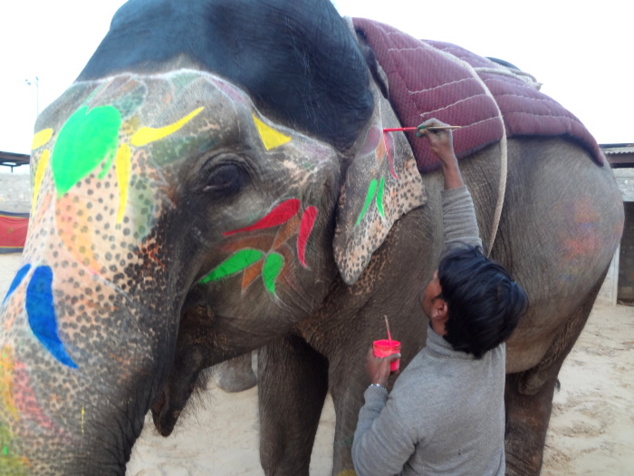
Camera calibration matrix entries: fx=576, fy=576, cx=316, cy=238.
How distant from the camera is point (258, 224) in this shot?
1198mm

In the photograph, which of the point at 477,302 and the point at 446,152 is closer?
the point at 477,302

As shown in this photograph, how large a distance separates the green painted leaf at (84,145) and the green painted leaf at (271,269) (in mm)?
416

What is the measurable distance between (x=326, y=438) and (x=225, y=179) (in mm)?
2563

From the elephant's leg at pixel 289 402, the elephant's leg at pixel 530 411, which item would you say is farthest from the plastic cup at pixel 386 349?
the elephant's leg at pixel 530 411

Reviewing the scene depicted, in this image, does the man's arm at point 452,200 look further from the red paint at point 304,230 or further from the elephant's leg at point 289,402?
the elephant's leg at point 289,402

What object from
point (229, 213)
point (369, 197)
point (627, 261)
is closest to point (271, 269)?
point (229, 213)

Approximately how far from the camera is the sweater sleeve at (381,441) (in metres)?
1.22

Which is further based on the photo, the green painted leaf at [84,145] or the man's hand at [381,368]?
the man's hand at [381,368]

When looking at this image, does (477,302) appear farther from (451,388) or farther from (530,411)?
(530,411)

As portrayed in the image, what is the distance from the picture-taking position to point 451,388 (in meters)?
1.22

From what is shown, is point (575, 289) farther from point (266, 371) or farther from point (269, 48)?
point (269, 48)

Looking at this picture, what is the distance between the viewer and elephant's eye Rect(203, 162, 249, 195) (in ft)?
3.59

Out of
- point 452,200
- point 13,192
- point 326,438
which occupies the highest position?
point 452,200

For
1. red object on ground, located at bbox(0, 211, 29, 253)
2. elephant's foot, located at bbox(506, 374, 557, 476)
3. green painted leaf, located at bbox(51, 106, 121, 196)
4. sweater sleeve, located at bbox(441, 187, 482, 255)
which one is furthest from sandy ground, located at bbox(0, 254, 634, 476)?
red object on ground, located at bbox(0, 211, 29, 253)
